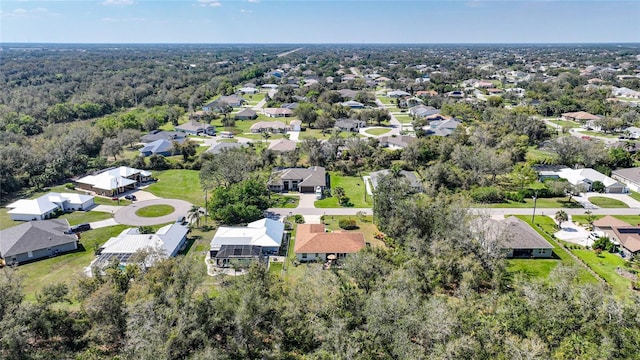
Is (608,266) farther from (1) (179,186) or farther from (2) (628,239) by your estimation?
(1) (179,186)

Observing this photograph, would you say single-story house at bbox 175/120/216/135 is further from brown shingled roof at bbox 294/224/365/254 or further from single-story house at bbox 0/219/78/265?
brown shingled roof at bbox 294/224/365/254

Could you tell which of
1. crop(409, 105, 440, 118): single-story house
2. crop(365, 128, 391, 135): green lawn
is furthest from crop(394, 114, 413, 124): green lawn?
crop(365, 128, 391, 135): green lawn

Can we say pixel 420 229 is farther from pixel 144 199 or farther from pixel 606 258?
pixel 144 199

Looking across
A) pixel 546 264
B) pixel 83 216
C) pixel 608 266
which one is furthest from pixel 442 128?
pixel 83 216

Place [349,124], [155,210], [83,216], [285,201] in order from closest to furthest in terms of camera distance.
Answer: [83,216], [155,210], [285,201], [349,124]

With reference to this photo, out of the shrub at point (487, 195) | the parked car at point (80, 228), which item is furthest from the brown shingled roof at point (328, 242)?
the parked car at point (80, 228)

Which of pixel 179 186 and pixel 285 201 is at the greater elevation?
pixel 179 186
